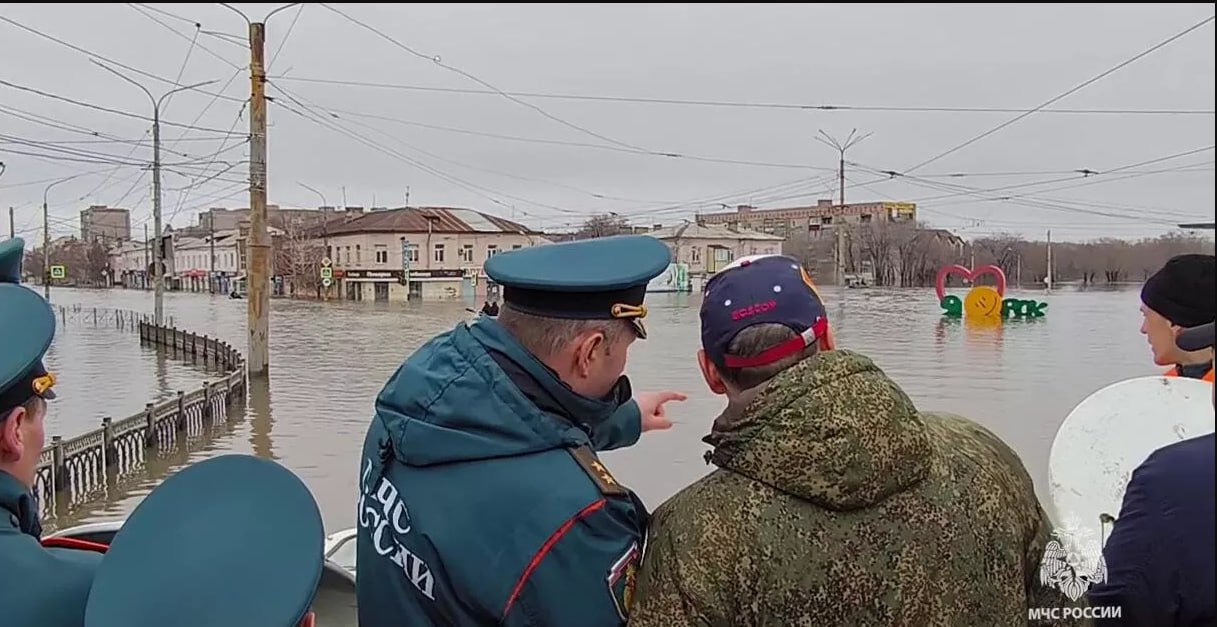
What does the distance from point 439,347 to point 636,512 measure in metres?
0.35

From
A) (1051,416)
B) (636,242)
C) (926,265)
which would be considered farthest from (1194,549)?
(926,265)

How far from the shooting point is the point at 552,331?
1295 mm

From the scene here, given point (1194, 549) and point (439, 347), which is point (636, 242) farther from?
point (1194, 549)

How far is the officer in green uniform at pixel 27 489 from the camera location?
113 centimetres

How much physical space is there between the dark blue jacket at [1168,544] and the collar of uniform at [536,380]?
0.64 m

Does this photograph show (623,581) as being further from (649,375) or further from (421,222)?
(421,222)

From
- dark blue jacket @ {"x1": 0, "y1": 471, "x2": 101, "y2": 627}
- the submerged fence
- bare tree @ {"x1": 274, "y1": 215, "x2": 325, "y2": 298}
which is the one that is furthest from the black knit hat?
bare tree @ {"x1": 274, "y1": 215, "x2": 325, "y2": 298}

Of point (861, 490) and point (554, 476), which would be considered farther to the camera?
point (554, 476)

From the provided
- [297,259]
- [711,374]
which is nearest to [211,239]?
[297,259]

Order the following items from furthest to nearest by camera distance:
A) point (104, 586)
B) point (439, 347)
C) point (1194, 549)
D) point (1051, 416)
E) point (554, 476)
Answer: point (1051, 416), point (439, 347), point (554, 476), point (104, 586), point (1194, 549)

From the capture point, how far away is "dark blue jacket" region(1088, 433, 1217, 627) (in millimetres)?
895

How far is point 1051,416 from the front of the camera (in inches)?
471

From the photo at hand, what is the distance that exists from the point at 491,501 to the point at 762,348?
15.0 inches

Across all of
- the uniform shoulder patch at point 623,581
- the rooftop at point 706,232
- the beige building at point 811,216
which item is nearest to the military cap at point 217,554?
the uniform shoulder patch at point 623,581
